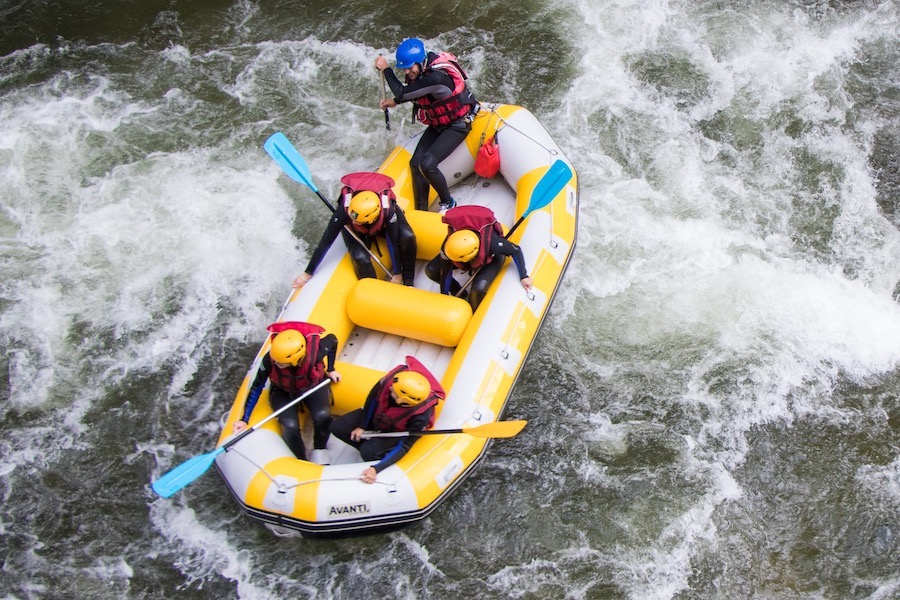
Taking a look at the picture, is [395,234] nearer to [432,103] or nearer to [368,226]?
[368,226]

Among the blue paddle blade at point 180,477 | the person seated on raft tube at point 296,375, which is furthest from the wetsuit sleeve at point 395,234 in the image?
the blue paddle blade at point 180,477

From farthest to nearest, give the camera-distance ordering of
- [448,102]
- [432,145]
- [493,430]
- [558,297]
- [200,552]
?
[558,297], [432,145], [448,102], [200,552], [493,430]

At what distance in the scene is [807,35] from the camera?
26.1 ft

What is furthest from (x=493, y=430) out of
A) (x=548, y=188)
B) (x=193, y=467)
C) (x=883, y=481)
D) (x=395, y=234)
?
(x=883, y=481)

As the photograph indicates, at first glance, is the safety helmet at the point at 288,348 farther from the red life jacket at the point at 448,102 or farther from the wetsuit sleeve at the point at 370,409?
the red life jacket at the point at 448,102

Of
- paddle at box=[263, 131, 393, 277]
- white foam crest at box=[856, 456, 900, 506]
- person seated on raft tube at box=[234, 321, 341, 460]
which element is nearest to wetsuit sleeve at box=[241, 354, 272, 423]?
person seated on raft tube at box=[234, 321, 341, 460]

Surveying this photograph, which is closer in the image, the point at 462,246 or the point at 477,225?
the point at 462,246

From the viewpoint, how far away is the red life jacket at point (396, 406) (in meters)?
4.37

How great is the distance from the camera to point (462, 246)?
4.88 m

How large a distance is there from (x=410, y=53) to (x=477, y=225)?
1.34 m

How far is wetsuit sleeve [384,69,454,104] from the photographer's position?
5.51 m

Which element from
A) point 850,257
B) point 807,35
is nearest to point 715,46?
point 807,35

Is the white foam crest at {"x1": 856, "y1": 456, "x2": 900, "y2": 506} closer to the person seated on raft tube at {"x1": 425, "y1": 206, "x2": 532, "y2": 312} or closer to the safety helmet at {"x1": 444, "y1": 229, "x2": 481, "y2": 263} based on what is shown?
the person seated on raft tube at {"x1": 425, "y1": 206, "x2": 532, "y2": 312}

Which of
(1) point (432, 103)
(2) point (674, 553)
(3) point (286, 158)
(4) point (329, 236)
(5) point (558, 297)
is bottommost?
(2) point (674, 553)
